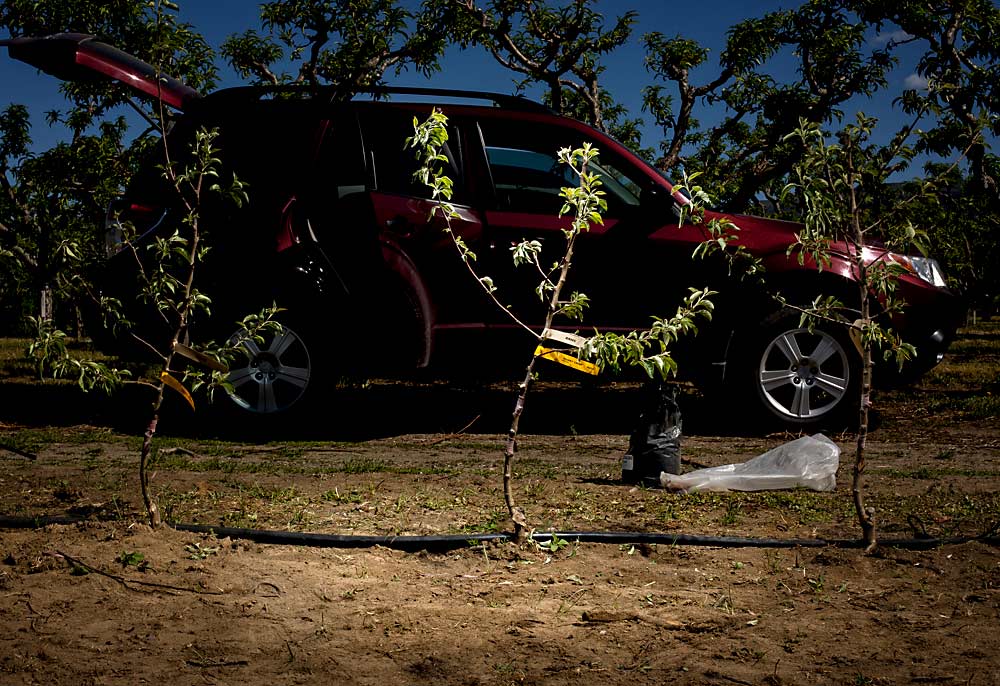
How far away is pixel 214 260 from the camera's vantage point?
7922 mm

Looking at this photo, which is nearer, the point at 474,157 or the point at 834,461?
the point at 834,461

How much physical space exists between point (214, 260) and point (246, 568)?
13.5 feet

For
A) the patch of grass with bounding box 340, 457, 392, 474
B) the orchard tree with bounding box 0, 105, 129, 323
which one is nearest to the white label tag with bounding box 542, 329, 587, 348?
the patch of grass with bounding box 340, 457, 392, 474

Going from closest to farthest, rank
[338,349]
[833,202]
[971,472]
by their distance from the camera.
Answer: [833,202], [971,472], [338,349]

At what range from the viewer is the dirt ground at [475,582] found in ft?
11.1

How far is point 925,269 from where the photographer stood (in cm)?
844

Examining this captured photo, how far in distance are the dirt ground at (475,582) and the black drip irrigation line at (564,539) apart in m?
0.04

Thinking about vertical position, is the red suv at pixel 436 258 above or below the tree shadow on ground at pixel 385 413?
above

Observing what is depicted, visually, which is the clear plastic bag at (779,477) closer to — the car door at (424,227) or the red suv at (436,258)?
the red suv at (436,258)

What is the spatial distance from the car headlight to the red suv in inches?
24.9

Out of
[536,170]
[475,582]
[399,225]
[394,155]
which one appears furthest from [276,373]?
[475,582]

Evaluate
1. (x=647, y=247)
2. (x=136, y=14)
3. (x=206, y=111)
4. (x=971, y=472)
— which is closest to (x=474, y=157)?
(x=647, y=247)

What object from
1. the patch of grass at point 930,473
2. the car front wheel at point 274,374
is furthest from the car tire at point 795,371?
the car front wheel at point 274,374

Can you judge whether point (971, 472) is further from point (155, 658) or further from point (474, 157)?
point (155, 658)
